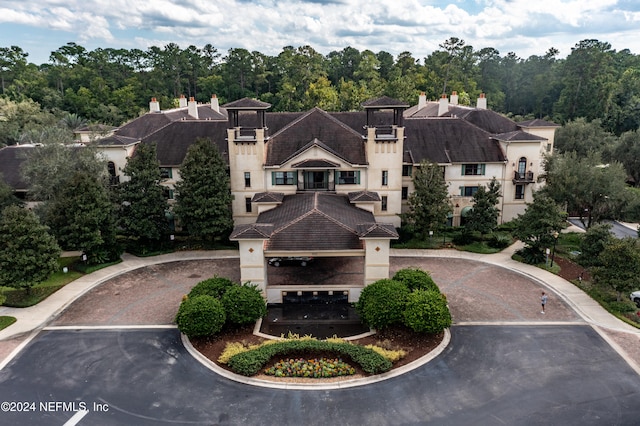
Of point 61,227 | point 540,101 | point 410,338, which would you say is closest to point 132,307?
point 61,227

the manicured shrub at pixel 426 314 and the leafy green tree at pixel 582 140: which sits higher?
the leafy green tree at pixel 582 140

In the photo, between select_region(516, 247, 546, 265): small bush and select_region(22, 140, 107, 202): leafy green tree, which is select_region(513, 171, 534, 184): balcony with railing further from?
select_region(22, 140, 107, 202): leafy green tree

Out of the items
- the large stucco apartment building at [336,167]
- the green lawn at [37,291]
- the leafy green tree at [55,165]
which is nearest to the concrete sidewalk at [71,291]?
the green lawn at [37,291]

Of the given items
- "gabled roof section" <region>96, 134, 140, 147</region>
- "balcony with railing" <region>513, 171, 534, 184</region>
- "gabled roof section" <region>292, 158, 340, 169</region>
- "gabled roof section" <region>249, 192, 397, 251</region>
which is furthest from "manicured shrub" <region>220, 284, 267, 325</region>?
"balcony with railing" <region>513, 171, 534, 184</region>

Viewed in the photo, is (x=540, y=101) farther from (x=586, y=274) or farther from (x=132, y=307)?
(x=132, y=307)

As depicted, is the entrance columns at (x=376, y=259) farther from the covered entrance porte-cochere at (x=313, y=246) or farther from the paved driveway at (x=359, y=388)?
the paved driveway at (x=359, y=388)
